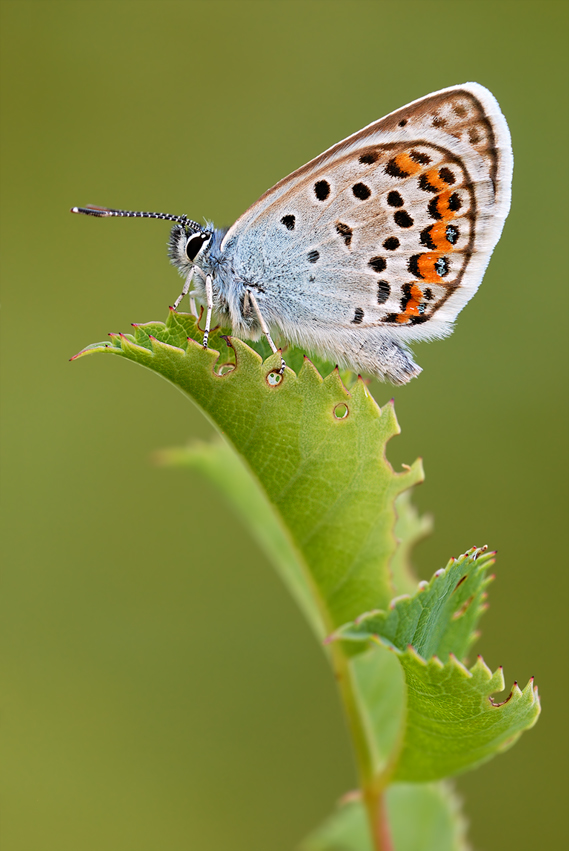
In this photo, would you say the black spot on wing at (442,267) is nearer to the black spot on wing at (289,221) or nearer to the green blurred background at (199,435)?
the black spot on wing at (289,221)

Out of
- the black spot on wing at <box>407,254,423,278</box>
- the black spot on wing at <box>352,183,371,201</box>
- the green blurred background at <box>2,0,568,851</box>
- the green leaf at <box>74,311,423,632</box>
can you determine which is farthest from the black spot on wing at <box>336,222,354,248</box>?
the green blurred background at <box>2,0,568,851</box>

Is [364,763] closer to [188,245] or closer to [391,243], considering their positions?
[391,243]

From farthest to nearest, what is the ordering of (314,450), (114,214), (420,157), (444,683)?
(114,214), (420,157), (314,450), (444,683)

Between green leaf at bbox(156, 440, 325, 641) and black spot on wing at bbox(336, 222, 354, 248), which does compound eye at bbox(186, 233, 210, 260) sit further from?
green leaf at bbox(156, 440, 325, 641)

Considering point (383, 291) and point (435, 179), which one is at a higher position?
point (435, 179)

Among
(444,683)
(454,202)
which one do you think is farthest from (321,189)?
(444,683)

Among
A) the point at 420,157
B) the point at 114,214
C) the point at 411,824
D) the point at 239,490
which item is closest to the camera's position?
the point at 411,824

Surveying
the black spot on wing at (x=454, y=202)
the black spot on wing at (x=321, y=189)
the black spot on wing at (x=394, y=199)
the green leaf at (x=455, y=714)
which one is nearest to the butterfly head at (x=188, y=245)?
the black spot on wing at (x=321, y=189)

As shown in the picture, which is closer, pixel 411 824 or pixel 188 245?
pixel 411 824
